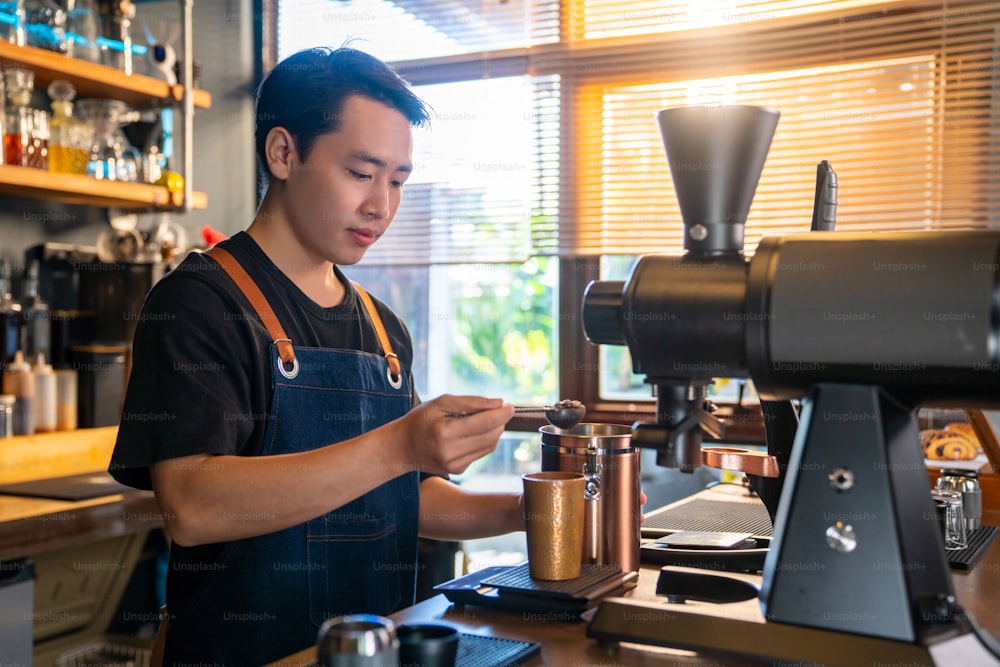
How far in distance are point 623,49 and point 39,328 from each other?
6.98ft

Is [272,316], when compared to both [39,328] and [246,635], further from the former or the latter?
[39,328]

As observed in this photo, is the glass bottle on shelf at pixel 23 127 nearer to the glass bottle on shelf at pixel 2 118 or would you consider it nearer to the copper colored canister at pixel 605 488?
the glass bottle on shelf at pixel 2 118

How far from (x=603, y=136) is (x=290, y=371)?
2.24 m

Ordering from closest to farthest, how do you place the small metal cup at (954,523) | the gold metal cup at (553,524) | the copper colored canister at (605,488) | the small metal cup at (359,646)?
the small metal cup at (359,646), the gold metal cup at (553,524), the copper colored canister at (605,488), the small metal cup at (954,523)

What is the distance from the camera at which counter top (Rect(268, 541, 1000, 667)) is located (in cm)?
95

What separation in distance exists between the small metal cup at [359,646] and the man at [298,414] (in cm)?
44

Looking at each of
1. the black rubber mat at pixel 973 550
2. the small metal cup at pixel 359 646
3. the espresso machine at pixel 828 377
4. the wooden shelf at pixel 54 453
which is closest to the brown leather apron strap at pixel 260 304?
the espresso machine at pixel 828 377

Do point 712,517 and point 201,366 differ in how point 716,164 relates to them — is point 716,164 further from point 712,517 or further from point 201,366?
point 712,517

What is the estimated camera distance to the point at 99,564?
2.85 meters

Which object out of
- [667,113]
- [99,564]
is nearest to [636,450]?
[667,113]

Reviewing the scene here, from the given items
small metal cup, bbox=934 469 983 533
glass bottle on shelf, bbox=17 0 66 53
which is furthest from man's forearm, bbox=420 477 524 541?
glass bottle on shelf, bbox=17 0 66 53

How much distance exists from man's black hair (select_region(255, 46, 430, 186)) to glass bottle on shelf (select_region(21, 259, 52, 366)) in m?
1.59

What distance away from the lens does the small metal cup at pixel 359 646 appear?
697 millimetres

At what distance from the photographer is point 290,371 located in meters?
1.45
